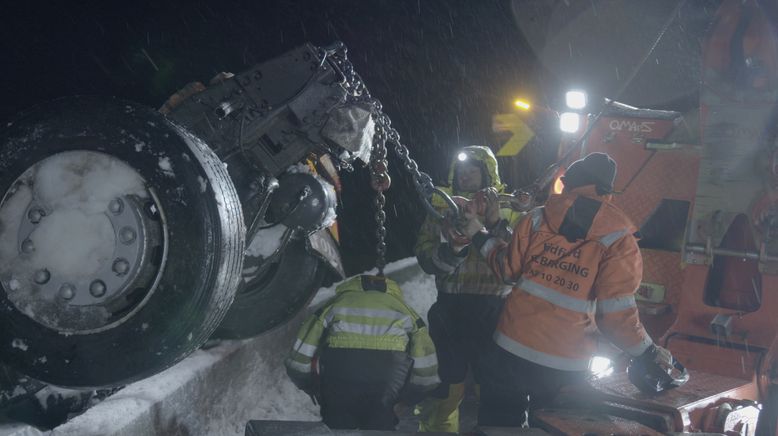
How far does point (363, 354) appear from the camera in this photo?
3.55 m

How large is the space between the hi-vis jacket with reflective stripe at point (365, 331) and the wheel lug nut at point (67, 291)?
1534 millimetres

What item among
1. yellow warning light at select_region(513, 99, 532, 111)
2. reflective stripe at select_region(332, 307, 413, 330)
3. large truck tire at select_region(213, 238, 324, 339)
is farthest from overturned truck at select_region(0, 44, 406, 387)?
yellow warning light at select_region(513, 99, 532, 111)

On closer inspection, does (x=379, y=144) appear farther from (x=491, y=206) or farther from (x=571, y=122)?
(x=571, y=122)

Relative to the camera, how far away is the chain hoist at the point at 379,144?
328cm

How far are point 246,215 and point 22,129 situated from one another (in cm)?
101

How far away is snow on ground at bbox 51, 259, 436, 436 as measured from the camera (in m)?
2.73

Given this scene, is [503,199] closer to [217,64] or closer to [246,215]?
[246,215]

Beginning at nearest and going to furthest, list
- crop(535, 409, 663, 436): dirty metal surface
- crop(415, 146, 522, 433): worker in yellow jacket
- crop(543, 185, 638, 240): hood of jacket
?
crop(535, 409, 663, 436): dirty metal surface, crop(543, 185, 638, 240): hood of jacket, crop(415, 146, 522, 433): worker in yellow jacket

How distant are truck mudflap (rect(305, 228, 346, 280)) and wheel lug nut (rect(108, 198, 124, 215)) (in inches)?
59.4

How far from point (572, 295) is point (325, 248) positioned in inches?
53.5

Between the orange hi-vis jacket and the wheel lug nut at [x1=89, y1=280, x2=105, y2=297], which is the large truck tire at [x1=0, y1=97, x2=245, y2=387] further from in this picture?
the orange hi-vis jacket

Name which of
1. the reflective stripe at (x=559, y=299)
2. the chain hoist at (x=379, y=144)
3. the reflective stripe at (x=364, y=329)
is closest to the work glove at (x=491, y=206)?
the chain hoist at (x=379, y=144)

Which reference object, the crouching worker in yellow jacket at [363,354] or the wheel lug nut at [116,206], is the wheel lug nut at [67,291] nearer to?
the wheel lug nut at [116,206]

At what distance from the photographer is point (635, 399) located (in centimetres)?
339
